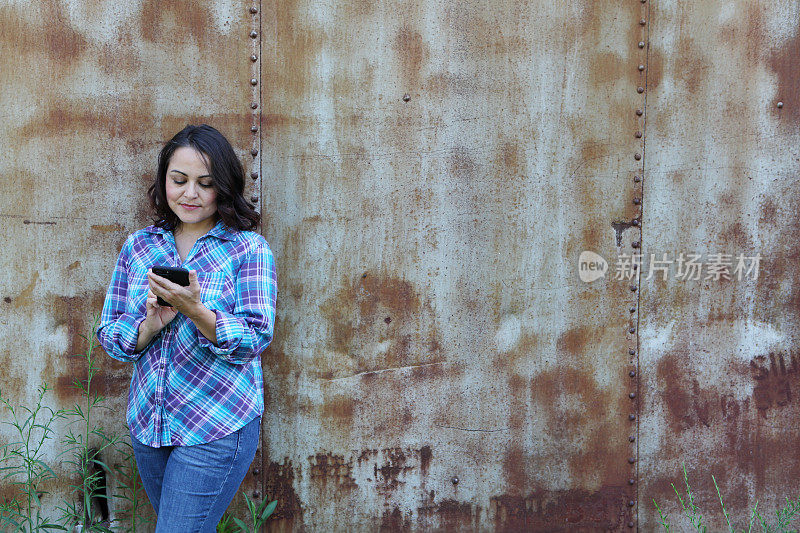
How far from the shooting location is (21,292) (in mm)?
2354

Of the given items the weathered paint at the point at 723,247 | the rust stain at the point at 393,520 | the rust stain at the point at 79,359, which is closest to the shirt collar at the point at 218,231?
the rust stain at the point at 79,359

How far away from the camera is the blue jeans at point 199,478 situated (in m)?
1.75

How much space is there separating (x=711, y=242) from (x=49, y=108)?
2732 mm

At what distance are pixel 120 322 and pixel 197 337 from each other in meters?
0.24

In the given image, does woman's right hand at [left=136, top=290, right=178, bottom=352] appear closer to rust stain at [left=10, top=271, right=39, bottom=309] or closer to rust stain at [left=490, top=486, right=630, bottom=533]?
rust stain at [left=10, top=271, right=39, bottom=309]

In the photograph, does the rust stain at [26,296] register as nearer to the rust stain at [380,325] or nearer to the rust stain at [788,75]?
the rust stain at [380,325]

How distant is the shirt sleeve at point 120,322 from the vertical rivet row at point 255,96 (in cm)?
60

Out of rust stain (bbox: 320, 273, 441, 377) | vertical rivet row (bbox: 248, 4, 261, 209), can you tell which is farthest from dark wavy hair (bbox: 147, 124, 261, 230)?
rust stain (bbox: 320, 273, 441, 377)

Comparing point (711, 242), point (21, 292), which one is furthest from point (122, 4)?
point (711, 242)

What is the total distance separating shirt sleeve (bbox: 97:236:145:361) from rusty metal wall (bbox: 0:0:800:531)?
19.1 inches

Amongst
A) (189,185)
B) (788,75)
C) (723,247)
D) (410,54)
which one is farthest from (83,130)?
(788,75)

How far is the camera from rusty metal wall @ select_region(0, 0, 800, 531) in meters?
2.35

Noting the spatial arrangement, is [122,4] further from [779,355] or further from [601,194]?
[779,355]

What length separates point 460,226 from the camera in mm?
2500
